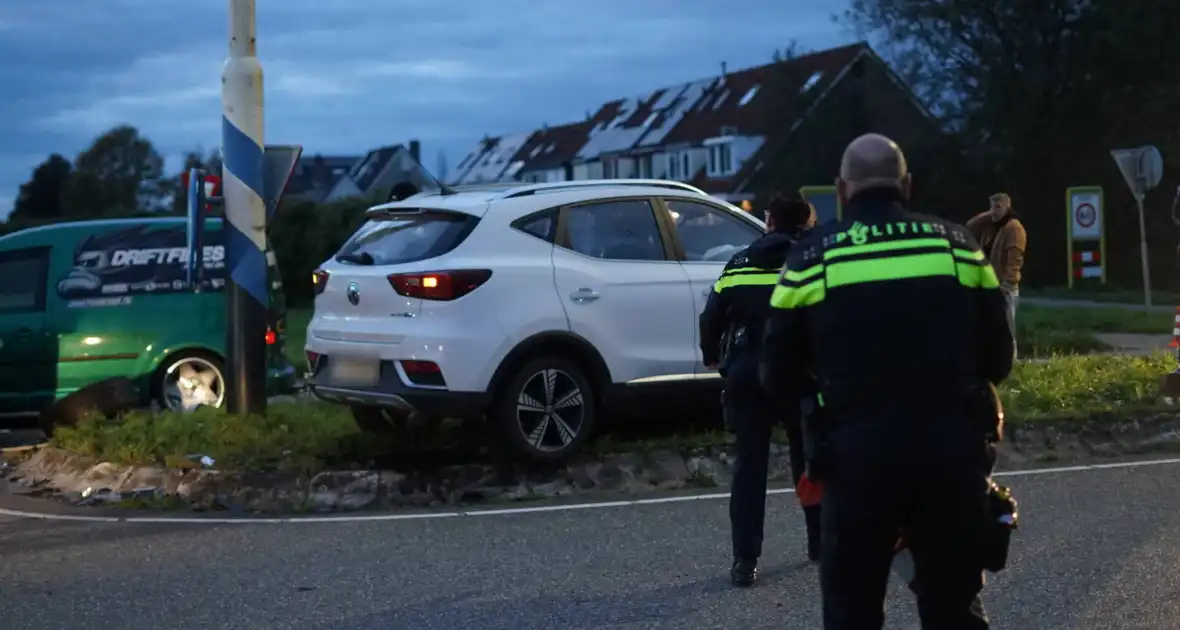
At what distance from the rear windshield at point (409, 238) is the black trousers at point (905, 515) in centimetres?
525

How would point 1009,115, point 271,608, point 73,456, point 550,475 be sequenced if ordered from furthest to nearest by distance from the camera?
point 1009,115, point 73,456, point 550,475, point 271,608

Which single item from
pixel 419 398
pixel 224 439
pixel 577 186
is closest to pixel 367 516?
pixel 419 398

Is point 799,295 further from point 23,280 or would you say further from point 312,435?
point 23,280

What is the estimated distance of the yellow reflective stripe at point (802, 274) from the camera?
3.96 meters

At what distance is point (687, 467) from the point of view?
9.51 metres

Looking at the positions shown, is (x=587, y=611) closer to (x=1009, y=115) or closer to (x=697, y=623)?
(x=697, y=623)

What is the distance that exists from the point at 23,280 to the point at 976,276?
10.3 metres

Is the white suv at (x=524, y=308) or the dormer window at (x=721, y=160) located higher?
the dormer window at (x=721, y=160)

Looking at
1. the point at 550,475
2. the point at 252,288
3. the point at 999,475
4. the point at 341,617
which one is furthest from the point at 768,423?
the point at 252,288

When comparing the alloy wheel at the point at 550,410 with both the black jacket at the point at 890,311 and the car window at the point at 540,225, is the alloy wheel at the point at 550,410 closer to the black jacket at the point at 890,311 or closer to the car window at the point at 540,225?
the car window at the point at 540,225

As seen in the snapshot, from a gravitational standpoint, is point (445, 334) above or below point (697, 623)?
above

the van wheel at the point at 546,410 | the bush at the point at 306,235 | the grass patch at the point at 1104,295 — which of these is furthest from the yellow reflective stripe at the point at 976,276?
the bush at the point at 306,235

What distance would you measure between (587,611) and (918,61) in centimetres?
4056

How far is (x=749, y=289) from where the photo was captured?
6578 millimetres
